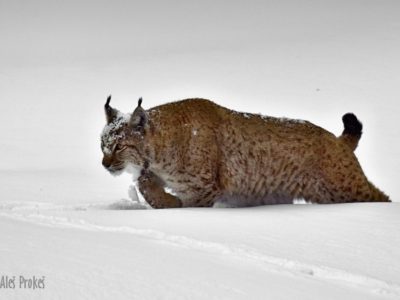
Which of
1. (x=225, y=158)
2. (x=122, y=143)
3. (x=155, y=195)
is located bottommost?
(x=155, y=195)

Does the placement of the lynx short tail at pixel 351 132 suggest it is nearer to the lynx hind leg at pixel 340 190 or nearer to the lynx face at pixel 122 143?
the lynx hind leg at pixel 340 190

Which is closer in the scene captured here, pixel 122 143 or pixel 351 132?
pixel 122 143

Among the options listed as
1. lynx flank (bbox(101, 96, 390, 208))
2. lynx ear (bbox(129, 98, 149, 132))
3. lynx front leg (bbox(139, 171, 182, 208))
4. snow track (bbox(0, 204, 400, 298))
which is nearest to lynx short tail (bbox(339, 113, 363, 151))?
lynx flank (bbox(101, 96, 390, 208))

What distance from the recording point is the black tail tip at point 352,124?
302 inches

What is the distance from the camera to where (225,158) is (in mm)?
7312

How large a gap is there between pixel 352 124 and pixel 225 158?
5.36ft

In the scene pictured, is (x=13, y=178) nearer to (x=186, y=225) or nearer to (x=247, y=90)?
(x=186, y=225)

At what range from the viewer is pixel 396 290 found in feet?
13.1

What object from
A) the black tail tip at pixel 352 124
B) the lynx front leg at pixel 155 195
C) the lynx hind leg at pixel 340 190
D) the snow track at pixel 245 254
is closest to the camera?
the snow track at pixel 245 254

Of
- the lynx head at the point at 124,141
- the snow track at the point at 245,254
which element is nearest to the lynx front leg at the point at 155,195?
the lynx head at the point at 124,141

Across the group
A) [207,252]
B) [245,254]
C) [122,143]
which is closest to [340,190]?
[122,143]

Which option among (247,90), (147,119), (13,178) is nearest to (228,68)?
(247,90)

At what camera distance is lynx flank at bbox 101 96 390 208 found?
278 inches

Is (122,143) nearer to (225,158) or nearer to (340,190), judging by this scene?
(225,158)
